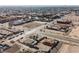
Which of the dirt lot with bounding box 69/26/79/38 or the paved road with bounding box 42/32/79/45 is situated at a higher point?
the dirt lot with bounding box 69/26/79/38

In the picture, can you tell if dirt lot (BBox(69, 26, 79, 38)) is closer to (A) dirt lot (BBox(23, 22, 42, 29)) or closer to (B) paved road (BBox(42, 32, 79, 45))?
(B) paved road (BBox(42, 32, 79, 45))

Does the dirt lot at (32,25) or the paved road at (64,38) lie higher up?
the dirt lot at (32,25)

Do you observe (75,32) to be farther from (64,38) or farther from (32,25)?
(32,25)

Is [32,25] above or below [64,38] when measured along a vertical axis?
above

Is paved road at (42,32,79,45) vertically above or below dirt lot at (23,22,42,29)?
below

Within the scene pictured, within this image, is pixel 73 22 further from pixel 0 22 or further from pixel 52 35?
pixel 0 22

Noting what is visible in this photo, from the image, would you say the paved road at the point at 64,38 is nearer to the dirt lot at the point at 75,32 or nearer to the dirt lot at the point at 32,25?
the dirt lot at the point at 75,32

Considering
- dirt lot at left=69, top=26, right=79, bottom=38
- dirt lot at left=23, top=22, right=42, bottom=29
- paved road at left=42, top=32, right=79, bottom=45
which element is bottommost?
paved road at left=42, top=32, right=79, bottom=45

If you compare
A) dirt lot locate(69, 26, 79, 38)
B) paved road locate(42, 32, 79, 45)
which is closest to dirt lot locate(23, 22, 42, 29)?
paved road locate(42, 32, 79, 45)

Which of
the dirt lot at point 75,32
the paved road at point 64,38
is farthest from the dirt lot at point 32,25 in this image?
the dirt lot at point 75,32

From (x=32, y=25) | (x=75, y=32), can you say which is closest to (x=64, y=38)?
(x=75, y=32)
